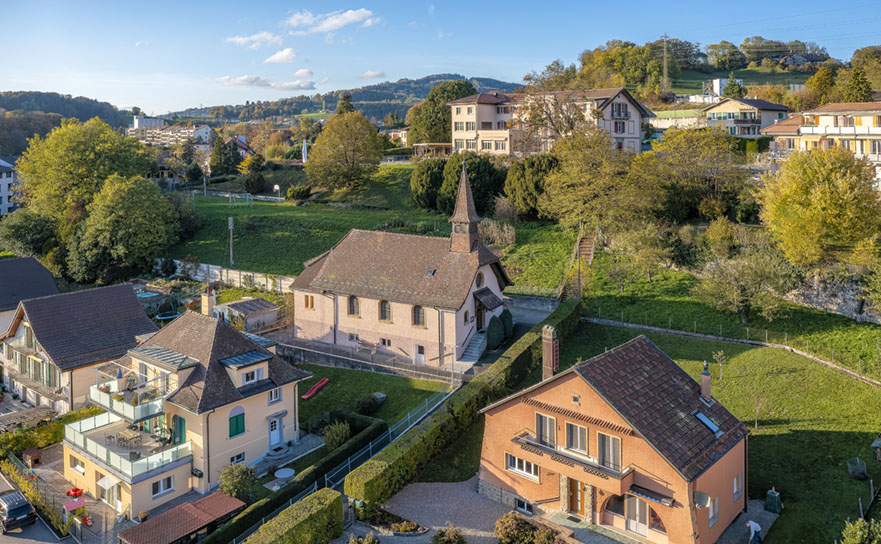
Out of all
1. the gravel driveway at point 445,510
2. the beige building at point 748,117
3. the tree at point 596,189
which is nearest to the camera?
the gravel driveway at point 445,510

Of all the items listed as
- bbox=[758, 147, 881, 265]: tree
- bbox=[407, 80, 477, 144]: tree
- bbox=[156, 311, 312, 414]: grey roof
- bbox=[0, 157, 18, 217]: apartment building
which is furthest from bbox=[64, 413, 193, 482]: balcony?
bbox=[0, 157, 18, 217]: apartment building

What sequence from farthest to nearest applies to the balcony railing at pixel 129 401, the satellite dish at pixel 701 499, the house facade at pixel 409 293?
1. the house facade at pixel 409 293
2. the balcony railing at pixel 129 401
3. the satellite dish at pixel 701 499

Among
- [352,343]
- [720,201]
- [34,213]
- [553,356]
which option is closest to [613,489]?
[553,356]

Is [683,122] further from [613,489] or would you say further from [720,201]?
[613,489]

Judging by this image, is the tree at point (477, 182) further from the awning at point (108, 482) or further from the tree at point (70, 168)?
the awning at point (108, 482)

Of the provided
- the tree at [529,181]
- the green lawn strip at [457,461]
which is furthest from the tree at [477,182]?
the green lawn strip at [457,461]

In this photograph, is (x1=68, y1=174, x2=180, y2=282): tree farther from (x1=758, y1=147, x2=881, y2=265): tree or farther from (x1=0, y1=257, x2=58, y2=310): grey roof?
(x1=758, y1=147, x2=881, y2=265): tree

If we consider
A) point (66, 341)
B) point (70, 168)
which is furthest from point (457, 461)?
point (70, 168)

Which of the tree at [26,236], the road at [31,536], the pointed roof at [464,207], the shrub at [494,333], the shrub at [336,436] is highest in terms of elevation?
the pointed roof at [464,207]
